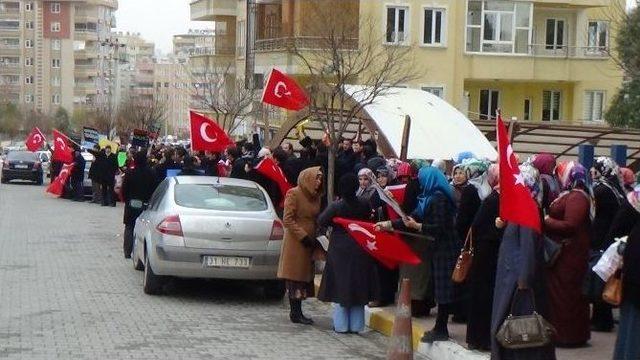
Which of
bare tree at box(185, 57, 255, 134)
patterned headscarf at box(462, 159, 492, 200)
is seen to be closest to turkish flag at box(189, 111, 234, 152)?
patterned headscarf at box(462, 159, 492, 200)

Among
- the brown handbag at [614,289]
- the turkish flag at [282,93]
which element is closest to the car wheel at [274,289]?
the turkish flag at [282,93]

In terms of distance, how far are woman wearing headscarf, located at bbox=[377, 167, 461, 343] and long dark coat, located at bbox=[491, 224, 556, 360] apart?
1730mm

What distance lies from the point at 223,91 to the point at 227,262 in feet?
111

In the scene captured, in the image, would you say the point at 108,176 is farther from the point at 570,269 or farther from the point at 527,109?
the point at 570,269

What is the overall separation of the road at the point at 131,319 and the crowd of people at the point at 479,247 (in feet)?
2.06

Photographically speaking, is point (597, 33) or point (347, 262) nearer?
point (347, 262)

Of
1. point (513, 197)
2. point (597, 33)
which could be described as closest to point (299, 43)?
point (597, 33)

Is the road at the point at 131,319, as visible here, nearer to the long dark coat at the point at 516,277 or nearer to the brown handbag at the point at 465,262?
the brown handbag at the point at 465,262

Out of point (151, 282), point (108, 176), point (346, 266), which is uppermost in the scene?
point (346, 266)

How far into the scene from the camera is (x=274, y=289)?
14.4 m

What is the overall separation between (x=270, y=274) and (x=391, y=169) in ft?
6.52

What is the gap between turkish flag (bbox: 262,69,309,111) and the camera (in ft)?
62.7

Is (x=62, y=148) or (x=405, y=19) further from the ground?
(x=405, y=19)

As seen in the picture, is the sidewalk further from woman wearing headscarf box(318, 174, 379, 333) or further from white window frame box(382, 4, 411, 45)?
white window frame box(382, 4, 411, 45)
